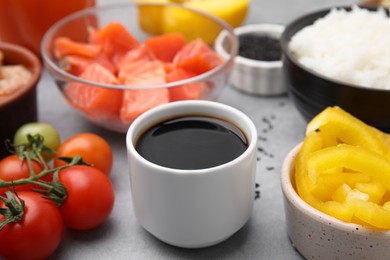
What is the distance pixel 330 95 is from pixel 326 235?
14.3 inches

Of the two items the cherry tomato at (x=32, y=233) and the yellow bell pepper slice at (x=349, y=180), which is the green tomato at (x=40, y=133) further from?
the yellow bell pepper slice at (x=349, y=180)

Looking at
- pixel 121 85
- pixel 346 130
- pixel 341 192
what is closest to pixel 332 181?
pixel 341 192

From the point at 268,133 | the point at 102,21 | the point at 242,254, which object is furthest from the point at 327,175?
the point at 102,21

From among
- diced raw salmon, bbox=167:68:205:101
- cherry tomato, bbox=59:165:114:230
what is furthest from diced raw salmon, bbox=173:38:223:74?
cherry tomato, bbox=59:165:114:230

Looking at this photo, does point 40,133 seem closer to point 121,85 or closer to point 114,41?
point 121,85

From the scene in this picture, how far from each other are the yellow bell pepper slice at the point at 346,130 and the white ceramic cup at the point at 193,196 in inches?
5.3

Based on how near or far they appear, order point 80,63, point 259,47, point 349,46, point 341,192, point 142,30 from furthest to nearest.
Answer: point 142,30 < point 259,47 < point 80,63 < point 349,46 < point 341,192

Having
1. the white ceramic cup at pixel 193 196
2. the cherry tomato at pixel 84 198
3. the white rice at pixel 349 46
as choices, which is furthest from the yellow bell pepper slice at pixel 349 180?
the cherry tomato at pixel 84 198

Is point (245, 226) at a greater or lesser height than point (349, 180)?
lesser

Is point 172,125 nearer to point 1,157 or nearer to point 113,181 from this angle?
point 113,181

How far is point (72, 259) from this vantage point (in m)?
1.10

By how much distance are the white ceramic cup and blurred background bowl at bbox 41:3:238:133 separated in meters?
0.28

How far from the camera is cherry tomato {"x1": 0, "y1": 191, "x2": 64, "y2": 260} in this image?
3.31 ft

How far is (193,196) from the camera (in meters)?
1.00
